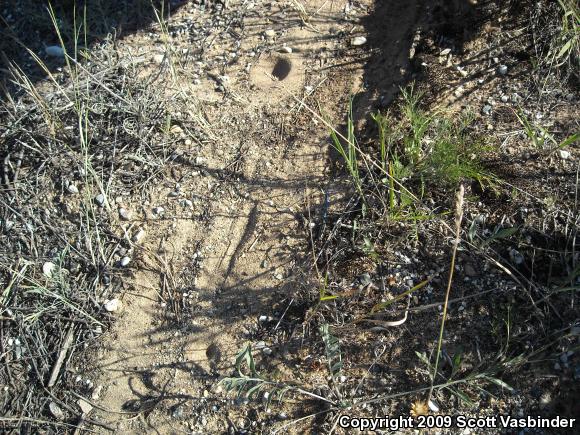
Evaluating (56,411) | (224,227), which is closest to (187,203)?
(224,227)

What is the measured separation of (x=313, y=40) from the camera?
2951 mm

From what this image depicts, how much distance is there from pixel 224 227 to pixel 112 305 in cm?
65

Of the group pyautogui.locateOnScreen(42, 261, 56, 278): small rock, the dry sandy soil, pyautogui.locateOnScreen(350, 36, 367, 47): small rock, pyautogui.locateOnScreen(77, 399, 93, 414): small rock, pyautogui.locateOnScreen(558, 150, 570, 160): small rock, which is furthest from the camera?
pyautogui.locateOnScreen(350, 36, 367, 47): small rock

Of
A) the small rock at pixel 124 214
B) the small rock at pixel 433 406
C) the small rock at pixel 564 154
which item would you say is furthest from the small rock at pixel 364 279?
the small rock at pixel 124 214

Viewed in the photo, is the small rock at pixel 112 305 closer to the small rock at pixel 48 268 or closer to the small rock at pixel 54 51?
the small rock at pixel 48 268

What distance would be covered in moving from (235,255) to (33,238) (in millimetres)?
1060

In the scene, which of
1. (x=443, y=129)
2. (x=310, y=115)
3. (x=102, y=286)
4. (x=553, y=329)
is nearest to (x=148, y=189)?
(x=102, y=286)

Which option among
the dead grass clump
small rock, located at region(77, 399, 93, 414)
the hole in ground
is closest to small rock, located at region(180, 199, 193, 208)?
the dead grass clump

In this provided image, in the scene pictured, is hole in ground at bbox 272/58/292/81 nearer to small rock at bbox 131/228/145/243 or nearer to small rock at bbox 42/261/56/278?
small rock at bbox 131/228/145/243

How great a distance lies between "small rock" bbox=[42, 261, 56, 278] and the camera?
8.06ft

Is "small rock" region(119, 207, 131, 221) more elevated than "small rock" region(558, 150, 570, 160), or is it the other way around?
"small rock" region(558, 150, 570, 160)

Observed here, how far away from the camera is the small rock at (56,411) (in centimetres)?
223

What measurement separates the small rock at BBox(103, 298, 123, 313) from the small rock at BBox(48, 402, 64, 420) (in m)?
0.47

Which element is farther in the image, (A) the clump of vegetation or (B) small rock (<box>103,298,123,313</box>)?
(B) small rock (<box>103,298,123,313</box>)
